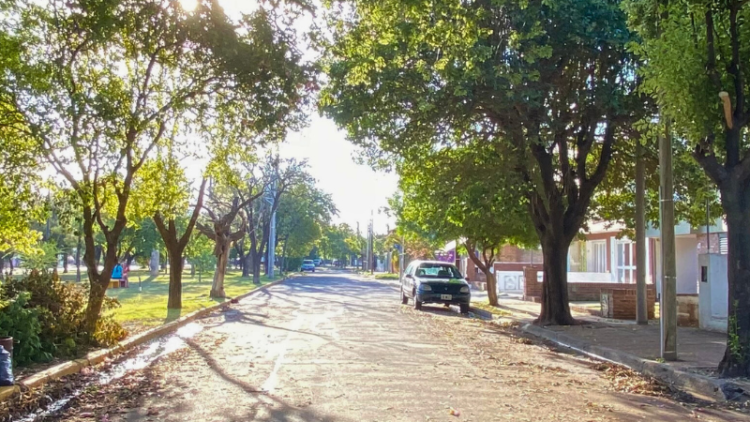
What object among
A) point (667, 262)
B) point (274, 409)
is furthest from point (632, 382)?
point (274, 409)

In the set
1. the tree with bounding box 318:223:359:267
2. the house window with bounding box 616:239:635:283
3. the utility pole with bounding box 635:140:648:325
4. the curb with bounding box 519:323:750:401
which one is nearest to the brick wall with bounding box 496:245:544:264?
the house window with bounding box 616:239:635:283

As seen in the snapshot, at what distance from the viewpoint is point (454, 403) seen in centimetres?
787

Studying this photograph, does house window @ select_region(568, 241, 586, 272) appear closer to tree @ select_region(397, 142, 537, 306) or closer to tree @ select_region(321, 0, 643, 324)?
tree @ select_region(397, 142, 537, 306)

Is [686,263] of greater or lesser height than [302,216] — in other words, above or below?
below

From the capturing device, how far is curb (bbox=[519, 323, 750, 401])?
8.88 meters

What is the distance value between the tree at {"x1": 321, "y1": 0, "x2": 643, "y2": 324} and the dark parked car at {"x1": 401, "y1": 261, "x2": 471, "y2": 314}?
746 centimetres

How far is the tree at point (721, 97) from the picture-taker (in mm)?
9391

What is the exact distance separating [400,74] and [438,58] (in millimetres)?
865

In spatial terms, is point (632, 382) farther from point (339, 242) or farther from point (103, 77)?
point (339, 242)

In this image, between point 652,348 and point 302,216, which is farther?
point 302,216

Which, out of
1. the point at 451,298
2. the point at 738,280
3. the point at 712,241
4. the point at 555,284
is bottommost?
the point at 451,298

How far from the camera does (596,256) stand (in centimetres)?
4038

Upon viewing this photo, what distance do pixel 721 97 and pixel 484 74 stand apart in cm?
439

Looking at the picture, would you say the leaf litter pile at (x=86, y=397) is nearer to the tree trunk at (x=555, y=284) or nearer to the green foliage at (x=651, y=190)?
the tree trunk at (x=555, y=284)
